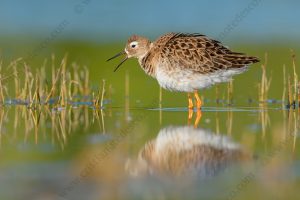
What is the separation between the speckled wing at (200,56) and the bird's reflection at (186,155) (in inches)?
137

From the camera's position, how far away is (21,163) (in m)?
10.5

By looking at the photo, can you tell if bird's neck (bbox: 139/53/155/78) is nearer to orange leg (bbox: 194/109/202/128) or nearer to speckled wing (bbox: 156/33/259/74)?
speckled wing (bbox: 156/33/259/74)

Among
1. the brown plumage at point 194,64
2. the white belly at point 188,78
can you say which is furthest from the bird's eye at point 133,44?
the white belly at point 188,78

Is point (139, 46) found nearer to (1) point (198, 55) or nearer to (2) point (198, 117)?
(1) point (198, 55)

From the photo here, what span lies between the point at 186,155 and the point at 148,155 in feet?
2.08

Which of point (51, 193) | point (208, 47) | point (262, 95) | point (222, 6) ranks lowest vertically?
point (51, 193)

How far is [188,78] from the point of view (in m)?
15.9

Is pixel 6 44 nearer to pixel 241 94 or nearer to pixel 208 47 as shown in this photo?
pixel 241 94

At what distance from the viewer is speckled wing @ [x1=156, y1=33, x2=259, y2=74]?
15859mm

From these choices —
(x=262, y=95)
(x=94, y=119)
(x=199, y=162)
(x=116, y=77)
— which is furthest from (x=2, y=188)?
(x=116, y=77)

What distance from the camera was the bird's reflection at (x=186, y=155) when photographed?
32.3 ft

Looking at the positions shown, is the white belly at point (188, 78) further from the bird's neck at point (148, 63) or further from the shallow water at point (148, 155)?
the shallow water at point (148, 155)

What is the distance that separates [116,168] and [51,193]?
1.54 metres

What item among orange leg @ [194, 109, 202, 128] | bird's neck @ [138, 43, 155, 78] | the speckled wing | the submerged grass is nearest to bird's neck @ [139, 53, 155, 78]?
bird's neck @ [138, 43, 155, 78]
